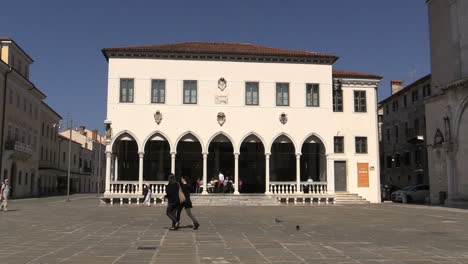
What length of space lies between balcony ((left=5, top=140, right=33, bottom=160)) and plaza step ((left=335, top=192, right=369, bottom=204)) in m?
28.4

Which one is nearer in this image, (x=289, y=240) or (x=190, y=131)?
(x=289, y=240)

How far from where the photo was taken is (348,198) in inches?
1267

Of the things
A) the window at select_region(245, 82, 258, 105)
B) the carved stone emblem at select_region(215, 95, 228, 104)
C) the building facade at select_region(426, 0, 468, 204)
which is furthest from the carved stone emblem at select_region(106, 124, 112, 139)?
the building facade at select_region(426, 0, 468, 204)

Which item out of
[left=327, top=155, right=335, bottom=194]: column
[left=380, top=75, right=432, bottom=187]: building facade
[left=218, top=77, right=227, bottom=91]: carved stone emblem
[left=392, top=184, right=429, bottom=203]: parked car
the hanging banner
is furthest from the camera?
[left=380, top=75, right=432, bottom=187]: building facade

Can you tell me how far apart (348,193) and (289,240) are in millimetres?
22390

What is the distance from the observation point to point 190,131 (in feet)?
99.7

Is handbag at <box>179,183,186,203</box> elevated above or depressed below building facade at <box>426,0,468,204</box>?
below

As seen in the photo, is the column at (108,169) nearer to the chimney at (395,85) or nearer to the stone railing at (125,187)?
the stone railing at (125,187)

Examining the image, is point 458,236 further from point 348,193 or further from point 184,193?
point 348,193

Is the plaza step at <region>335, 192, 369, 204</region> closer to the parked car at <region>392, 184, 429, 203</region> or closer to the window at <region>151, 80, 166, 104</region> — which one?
the parked car at <region>392, 184, 429, 203</region>

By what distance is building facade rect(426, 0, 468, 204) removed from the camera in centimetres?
2775

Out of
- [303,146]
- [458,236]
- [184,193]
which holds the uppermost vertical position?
[303,146]

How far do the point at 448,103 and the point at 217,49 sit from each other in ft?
51.9

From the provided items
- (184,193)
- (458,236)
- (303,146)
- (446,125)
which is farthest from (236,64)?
(458,236)
